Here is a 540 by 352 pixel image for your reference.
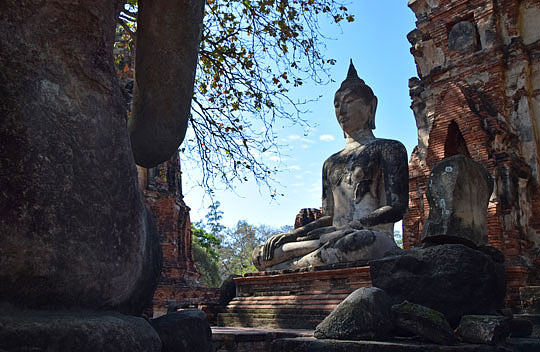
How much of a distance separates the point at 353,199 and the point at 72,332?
512cm

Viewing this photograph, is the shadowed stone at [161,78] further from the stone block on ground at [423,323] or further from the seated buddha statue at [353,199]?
the seated buddha statue at [353,199]

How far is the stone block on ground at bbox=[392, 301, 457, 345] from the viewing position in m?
2.92

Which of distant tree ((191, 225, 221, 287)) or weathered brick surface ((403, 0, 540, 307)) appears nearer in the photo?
weathered brick surface ((403, 0, 540, 307))

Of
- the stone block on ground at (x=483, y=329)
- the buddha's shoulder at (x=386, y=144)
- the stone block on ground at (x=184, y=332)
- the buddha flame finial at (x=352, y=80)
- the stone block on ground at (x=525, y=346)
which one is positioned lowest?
the stone block on ground at (x=525, y=346)

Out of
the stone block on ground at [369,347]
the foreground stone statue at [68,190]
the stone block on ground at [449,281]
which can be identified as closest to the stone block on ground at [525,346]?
the stone block on ground at [449,281]

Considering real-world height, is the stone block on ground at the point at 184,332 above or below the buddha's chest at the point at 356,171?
below

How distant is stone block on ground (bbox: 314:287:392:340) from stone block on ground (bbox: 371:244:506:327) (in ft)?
0.94

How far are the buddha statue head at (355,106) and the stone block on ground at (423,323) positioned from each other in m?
3.66

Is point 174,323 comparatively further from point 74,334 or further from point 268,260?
point 268,260

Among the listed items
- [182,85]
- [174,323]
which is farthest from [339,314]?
[182,85]

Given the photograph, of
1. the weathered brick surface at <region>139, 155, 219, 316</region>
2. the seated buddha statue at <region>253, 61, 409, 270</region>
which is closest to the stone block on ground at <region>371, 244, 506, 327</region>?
the seated buddha statue at <region>253, 61, 409, 270</region>

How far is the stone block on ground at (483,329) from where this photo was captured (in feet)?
9.58

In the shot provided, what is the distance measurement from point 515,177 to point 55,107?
9.87 m

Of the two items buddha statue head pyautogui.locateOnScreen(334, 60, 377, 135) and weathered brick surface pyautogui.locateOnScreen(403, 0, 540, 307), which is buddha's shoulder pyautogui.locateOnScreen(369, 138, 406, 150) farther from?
weathered brick surface pyautogui.locateOnScreen(403, 0, 540, 307)
